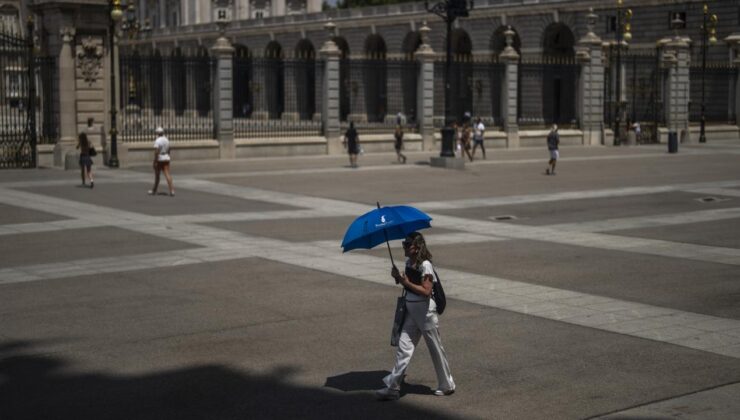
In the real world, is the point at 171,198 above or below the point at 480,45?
below

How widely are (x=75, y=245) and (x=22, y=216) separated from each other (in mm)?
4248

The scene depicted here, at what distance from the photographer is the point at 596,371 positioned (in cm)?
1005

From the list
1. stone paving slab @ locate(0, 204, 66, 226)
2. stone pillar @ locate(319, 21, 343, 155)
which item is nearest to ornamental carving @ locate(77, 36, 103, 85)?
stone pillar @ locate(319, 21, 343, 155)

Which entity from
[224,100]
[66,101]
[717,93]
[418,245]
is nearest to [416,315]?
[418,245]

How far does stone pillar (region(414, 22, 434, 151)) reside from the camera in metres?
42.1

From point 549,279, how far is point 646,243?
417cm

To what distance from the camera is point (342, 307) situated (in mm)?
12898

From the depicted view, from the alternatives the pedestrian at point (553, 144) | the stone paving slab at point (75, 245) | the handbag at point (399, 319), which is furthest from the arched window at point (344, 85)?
the handbag at point (399, 319)

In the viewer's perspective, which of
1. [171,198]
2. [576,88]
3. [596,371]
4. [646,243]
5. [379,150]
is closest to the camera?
[596,371]

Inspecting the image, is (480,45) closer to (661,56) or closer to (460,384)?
(661,56)

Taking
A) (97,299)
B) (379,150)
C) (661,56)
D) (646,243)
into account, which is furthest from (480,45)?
(97,299)

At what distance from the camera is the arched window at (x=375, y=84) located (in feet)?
251

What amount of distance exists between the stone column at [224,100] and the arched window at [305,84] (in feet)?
42.7

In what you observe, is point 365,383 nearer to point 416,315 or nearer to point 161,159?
point 416,315
